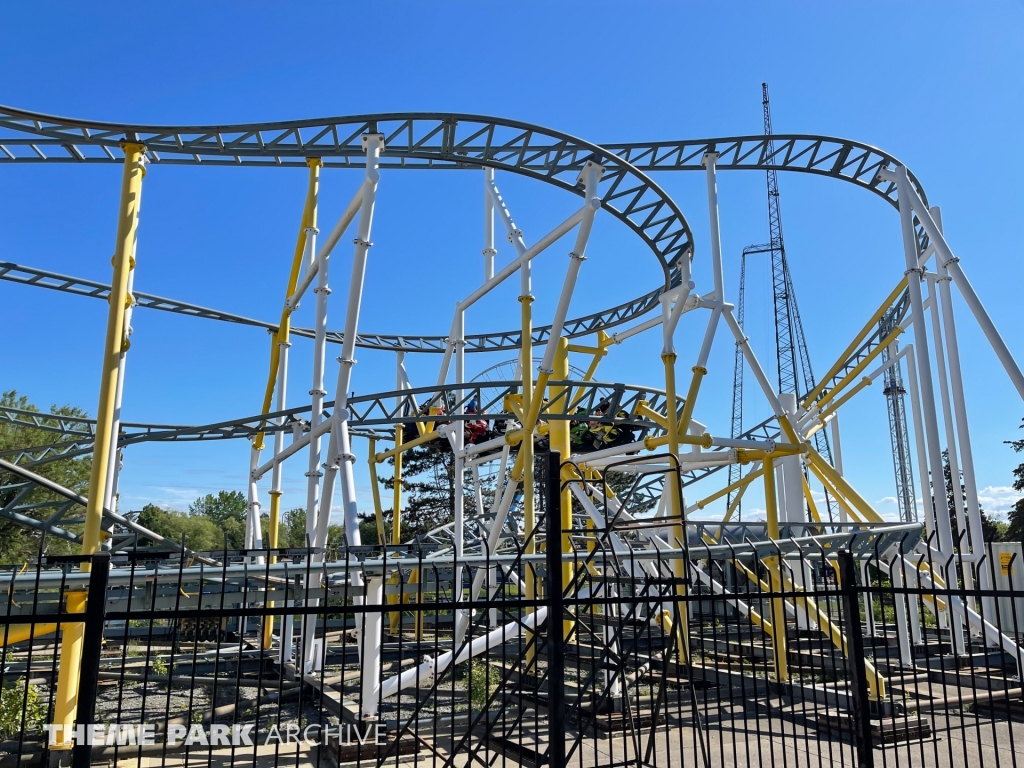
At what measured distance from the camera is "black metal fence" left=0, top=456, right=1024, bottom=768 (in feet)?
14.1

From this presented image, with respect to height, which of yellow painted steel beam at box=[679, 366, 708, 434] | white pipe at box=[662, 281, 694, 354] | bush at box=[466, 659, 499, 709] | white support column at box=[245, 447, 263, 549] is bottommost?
bush at box=[466, 659, 499, 709]

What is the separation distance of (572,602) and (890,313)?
51.4ft

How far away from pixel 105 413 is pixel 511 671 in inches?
207

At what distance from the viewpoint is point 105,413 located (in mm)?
8094

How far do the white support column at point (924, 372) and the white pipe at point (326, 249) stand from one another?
332 inches

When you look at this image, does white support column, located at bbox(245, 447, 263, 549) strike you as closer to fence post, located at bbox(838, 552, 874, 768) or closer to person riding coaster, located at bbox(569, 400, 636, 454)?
person riding coaster, located at bbox(569, 400, 636, 454)

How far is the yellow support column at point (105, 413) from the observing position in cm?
684

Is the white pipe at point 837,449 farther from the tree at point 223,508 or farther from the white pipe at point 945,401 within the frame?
the tree at point 223,508

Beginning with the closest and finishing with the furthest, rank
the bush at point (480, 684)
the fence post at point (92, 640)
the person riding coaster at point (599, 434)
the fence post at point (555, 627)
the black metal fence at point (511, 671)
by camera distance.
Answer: the fence post at point (92, 640) < the fence post at point (555, 627) < the black metal fence at point (511, 671) < the bush at point (480, 684) < the person riding coaster at point (599, 434)

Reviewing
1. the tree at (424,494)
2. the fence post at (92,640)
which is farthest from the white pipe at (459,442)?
the tree at (424,494)

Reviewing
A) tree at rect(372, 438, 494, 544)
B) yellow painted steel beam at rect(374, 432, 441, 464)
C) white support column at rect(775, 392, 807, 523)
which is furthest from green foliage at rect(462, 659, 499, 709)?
tree at rect(372, 438, 494, 544)

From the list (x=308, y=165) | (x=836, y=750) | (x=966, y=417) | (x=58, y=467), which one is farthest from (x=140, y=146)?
(x=58, y=467)

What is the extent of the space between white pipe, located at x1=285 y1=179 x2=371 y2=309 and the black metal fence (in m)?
4.15

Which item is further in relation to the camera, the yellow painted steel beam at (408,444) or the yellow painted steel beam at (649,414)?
the yellow painted steel beam at (408,444)
